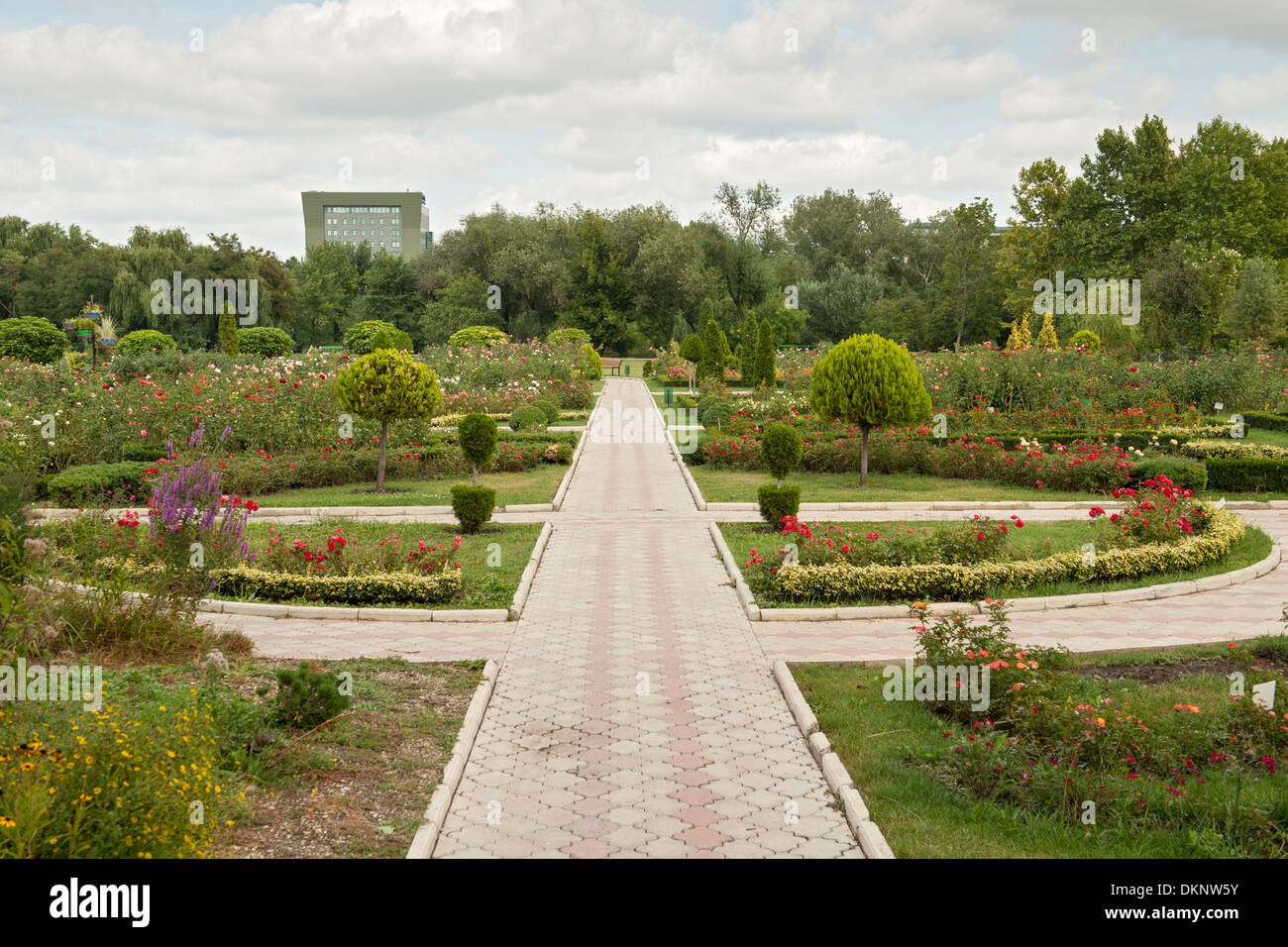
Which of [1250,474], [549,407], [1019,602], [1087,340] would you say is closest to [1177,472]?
[1250,474]

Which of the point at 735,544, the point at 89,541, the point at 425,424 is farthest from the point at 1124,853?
the point at 425,424

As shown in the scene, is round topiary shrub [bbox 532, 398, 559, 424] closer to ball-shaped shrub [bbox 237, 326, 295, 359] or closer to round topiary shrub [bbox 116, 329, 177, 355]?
round topiary shrub [bbox 116, 329, 177, 355]

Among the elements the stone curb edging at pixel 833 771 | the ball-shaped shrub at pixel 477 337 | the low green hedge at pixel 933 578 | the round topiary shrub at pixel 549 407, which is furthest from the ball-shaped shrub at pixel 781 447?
the ball-shaped shrub at pixel 477 337

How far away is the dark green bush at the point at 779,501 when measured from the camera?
11922mm

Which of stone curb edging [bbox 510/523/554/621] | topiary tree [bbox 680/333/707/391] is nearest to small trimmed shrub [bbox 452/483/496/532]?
stone curb edging [bbox 510/523/554/621]

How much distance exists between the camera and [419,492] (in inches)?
589

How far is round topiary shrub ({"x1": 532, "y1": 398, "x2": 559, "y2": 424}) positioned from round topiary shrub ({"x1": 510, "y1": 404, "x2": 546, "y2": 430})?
114 centimetres

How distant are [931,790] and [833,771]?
536mm

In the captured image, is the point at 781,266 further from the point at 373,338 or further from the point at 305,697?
the point at 305,697

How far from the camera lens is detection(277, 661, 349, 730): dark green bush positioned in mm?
5707

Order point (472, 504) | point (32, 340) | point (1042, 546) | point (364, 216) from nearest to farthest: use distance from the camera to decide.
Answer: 1. point (1042, 546)
2. point (472, 504)
3. point (32, 340)
4. point (364, 216)
